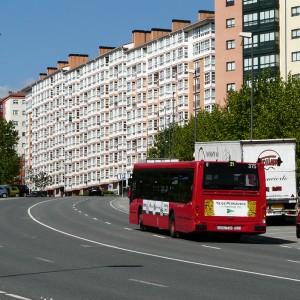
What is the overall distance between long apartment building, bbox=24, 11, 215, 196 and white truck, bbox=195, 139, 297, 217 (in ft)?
274

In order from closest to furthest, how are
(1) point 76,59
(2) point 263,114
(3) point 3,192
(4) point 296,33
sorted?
(2) point 263,114
(4) point 296,33
(3) point 3,192
(1) point 76,59

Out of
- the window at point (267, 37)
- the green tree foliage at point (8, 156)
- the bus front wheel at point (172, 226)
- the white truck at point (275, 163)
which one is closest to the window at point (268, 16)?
the window at point (267, 37)

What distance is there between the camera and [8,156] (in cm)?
17362

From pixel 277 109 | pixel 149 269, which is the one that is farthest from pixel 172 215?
pixel 277 109

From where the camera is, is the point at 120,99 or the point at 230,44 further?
the point at 120,99

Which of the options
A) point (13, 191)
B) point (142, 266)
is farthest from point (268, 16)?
point (142, 266)

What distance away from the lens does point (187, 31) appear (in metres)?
140

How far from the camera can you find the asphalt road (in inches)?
664

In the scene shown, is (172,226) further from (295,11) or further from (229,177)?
(295,11)

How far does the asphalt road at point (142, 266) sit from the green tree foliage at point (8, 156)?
131125 mm

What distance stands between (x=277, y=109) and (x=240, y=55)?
45321 mm

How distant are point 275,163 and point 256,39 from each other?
71.4 m

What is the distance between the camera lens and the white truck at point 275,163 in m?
42.6

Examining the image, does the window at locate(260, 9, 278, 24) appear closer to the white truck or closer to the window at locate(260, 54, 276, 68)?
the window at locate(260, 54, 276, 68)
